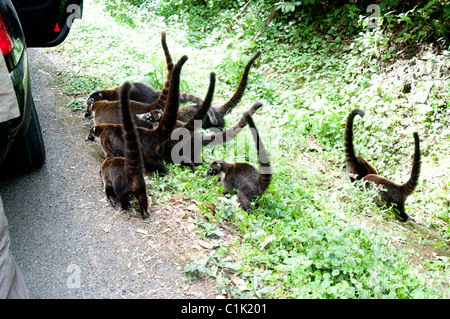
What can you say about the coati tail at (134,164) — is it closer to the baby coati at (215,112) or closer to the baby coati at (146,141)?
the baby coati at (146,141)

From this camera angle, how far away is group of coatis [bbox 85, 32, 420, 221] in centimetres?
353

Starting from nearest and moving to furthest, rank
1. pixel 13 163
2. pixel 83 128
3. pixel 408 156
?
pixel 13 163 < pixel 83 128 < pixel 408 156

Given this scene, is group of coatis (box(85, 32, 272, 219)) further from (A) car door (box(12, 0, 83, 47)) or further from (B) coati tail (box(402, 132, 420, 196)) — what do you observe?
(B) coati tail (box(402, 132, 420, 196))

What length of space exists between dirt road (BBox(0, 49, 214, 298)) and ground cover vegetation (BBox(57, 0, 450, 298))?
33cm

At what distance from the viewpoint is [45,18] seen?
5191 mm

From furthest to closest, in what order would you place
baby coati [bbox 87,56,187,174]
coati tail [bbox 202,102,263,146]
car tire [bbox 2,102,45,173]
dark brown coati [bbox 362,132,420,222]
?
coati tail [bbox 202,102,263,146] < dark brown coati [bbox 362,132,420,222] < baby coati [bbox 87,56,187,174] < car tire [bbox 2,102,45,173]

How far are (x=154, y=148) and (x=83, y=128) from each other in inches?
50.3

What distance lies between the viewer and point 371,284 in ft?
9.49

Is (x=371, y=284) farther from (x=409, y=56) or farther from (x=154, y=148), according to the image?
(x=409, y=56)

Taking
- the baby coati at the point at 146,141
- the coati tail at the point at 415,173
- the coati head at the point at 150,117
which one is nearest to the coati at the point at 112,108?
the coati head at the point at 150,117

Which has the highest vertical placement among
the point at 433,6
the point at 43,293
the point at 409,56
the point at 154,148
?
the point at 433,6

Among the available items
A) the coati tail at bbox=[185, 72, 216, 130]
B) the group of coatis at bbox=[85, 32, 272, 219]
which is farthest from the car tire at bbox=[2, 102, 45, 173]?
the coati tail at bbox=[185, 72, 216, 130]

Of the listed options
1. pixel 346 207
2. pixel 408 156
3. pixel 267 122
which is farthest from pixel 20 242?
pixel 408 156

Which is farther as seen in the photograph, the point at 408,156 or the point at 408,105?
the point at 408,105
